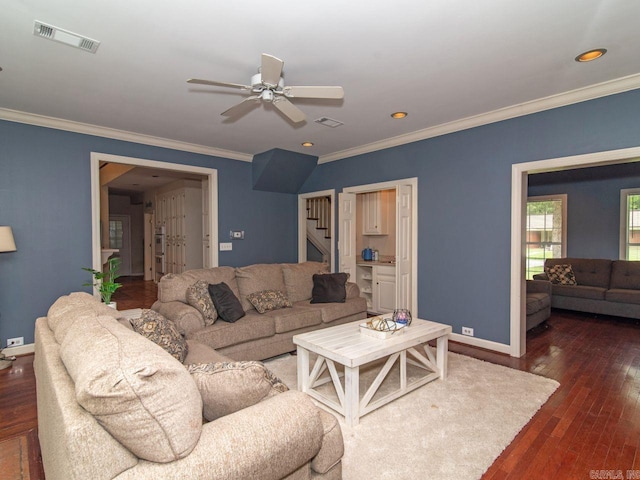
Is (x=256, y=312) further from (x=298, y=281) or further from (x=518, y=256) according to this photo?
(x=518, y=256)

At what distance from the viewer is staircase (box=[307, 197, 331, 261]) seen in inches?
288

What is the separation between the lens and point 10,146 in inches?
148

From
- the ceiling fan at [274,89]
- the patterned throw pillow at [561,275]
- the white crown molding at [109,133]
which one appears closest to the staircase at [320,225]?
the white crown molding at [109,133]

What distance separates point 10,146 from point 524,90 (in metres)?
Result: 5.50

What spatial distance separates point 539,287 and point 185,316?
5146mm

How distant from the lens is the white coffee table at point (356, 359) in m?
2.38

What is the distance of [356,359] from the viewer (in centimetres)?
233

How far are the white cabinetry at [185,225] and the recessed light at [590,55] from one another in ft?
23.8

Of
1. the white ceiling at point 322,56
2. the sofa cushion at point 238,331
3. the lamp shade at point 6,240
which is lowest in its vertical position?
the sofa cushion at point 238,331

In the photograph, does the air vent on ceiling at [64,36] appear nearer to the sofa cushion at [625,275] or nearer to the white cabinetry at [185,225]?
the white cabinetry at [185,225]

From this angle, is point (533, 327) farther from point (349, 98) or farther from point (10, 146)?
point (10, 146)

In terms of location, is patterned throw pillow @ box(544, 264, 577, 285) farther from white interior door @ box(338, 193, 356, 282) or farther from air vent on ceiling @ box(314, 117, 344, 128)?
air vent on ceiling @ box(314, 117, 344, 128)

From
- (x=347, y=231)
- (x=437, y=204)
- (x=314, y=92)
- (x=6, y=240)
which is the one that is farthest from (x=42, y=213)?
(x=437, y=204)

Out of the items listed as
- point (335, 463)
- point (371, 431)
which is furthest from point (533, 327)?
point (335, 463)
